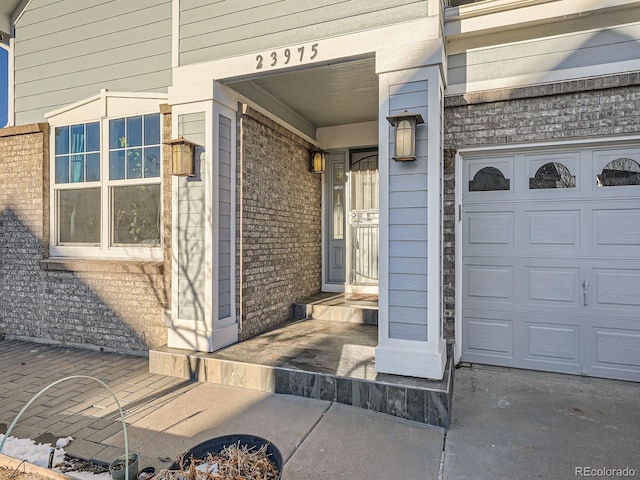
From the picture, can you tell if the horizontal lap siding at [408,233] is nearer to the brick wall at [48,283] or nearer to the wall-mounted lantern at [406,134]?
the wall-mounted lantern at [406,134]

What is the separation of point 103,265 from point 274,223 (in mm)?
2007

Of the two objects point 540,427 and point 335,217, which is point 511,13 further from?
point 335,217

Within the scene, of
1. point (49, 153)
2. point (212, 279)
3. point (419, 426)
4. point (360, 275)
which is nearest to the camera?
point (419, 426)

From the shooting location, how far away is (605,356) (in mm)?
3590

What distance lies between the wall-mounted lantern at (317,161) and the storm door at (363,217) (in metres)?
0.52

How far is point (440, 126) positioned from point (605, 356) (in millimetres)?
2545

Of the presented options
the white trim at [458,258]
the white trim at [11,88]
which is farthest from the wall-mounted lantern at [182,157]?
the white trim at [11,88]

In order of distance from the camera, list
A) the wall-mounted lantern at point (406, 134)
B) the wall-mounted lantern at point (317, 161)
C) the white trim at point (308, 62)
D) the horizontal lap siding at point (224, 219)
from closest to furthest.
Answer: the wall-mounted lantern at point (406, 134) < the white trim at point (308, 62) < the horizontal lap siding at point (224, 219) < the wall-mounted lantern at point (317, 161)

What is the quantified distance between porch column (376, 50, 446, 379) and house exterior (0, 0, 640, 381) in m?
0.02

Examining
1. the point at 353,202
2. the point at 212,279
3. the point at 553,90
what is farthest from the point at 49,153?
the point at 553,90

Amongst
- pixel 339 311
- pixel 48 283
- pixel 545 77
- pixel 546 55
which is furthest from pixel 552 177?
pixel 48 283

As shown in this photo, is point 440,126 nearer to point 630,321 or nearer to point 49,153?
point 630,321

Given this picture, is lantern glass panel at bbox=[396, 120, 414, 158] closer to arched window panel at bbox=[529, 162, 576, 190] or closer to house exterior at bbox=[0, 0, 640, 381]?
house exterior at bbox=[0, 0, 640, 381]

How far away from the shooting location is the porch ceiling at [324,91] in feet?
13.7
